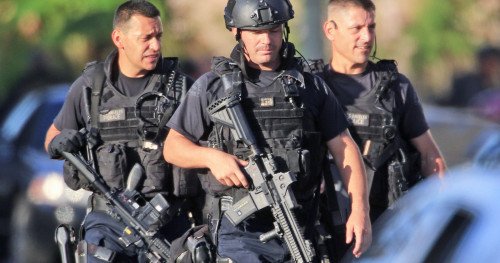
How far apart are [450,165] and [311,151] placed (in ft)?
23.4

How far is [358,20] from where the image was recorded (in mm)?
8953

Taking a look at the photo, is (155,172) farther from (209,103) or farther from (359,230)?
(359,230)

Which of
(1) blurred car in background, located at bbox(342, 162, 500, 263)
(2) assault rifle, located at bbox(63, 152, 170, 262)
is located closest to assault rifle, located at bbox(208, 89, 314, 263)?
(1) blurred car in background, located at bbox(342, 162, 500, 263)

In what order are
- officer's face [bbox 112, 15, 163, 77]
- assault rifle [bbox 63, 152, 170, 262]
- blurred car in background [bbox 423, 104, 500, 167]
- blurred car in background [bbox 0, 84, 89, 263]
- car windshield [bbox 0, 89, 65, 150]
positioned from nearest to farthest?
1. assault rifle [bbox 63, 152, 170, 262]
2. officer's face [bbox 112, 15, 163, 77]
3. blurred car in background [bbox 0, 84, 89, 263]
4. car windshield [bbox 0, 89, 65, 150]
5. blurred car in background [bbox 423, 104, 500, 167]

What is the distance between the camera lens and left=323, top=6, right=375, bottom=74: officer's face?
8938 mm

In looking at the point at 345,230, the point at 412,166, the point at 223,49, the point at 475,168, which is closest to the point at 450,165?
the point at 412,166

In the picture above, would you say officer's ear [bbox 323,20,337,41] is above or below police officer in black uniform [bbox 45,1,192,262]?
above

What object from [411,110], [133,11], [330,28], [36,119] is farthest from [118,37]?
[36,119]

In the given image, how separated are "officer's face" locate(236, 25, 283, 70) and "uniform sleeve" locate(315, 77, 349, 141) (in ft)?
0.89

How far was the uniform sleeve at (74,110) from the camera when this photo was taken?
8969 millimetres

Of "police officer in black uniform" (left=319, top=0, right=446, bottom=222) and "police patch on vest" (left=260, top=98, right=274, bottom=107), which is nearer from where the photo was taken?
"police patch on vest" (left=260, top=98, right=274, bottom=107)

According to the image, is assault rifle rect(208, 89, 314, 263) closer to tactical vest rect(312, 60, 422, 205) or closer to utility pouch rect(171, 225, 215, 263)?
utility pouch rect(171, 225, 215, 263)

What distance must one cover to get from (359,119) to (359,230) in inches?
56.0

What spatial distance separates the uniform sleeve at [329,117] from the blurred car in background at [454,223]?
1.30 meters
